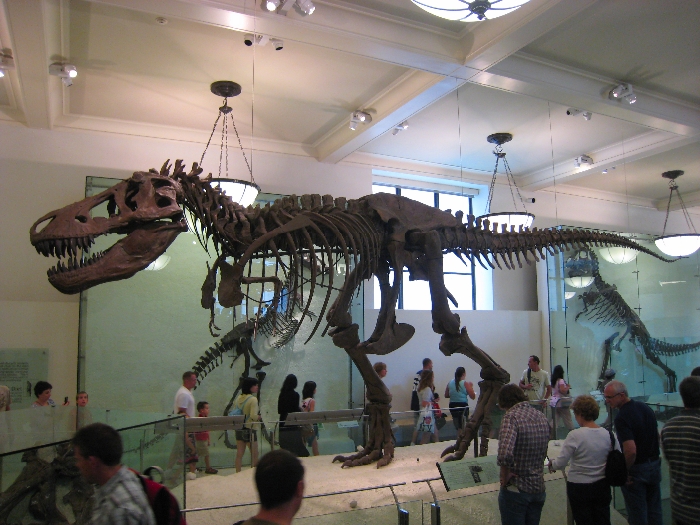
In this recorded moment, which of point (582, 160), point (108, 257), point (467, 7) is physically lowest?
point (108, 257)

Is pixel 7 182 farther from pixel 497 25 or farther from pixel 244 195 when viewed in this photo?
pixel 497 25

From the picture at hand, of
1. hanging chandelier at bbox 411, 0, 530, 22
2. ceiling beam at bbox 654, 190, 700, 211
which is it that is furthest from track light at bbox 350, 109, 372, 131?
ceiling beam at bbox 654, 190, 700, 211

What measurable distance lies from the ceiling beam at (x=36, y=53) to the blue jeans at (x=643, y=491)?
19.5ft

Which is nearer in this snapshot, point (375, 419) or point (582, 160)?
point (375, 419)

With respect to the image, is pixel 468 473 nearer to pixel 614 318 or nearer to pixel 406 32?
pixel 406 32

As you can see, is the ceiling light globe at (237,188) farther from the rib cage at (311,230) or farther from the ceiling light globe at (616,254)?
the ceiling light globe at (616,254)

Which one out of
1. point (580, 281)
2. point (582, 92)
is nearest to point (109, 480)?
point (582, 92)

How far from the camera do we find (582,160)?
32.0 ft

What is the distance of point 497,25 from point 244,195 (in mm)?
3111

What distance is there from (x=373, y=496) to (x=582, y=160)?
7861mm

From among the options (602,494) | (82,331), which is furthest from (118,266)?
(82,331)

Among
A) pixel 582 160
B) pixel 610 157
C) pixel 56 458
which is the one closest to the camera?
pixel 56 458

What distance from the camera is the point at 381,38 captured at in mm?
5680

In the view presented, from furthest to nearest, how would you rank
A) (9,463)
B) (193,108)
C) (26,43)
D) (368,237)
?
(193,108) → (26,43) → (368,237) → (9,463)
